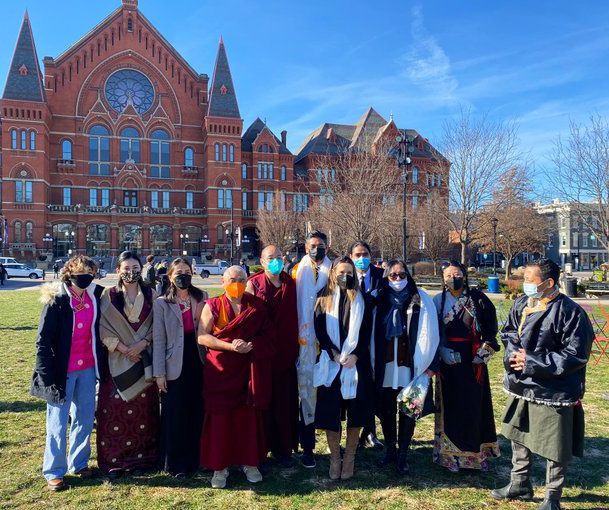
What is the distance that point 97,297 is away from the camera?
4.52m

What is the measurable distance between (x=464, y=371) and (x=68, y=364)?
3.83 m

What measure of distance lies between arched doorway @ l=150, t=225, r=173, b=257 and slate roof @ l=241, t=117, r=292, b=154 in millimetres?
15365

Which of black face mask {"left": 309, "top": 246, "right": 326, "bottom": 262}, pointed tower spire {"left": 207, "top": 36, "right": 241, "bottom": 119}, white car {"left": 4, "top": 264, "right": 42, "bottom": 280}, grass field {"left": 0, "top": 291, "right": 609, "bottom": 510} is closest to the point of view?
grass field {"left": 0, "top": 291, "right": 609, "bottom": 510}

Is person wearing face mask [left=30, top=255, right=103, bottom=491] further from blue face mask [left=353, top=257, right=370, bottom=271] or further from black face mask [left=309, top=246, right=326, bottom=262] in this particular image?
blue face mask [left=353, top=257, right=370, bottom=271]

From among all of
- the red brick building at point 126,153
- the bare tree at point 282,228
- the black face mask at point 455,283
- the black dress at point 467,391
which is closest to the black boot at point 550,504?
the black dress at point 467,391

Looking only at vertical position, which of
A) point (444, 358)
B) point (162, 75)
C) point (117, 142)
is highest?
point (162, 75)

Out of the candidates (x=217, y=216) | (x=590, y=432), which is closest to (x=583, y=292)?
(x=590, y=432)

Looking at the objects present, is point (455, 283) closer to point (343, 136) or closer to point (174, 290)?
point (174, 290)

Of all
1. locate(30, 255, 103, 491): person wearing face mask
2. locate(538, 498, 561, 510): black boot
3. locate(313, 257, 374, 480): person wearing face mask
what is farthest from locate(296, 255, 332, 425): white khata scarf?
locate(538, 498, 561, 510): black boot

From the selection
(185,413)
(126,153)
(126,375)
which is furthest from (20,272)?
(185,413)

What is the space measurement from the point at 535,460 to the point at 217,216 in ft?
184

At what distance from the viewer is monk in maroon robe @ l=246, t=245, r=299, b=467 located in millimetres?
4637

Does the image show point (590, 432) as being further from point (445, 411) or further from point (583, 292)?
point (583, 292)

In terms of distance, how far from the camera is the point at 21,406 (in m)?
6.68
